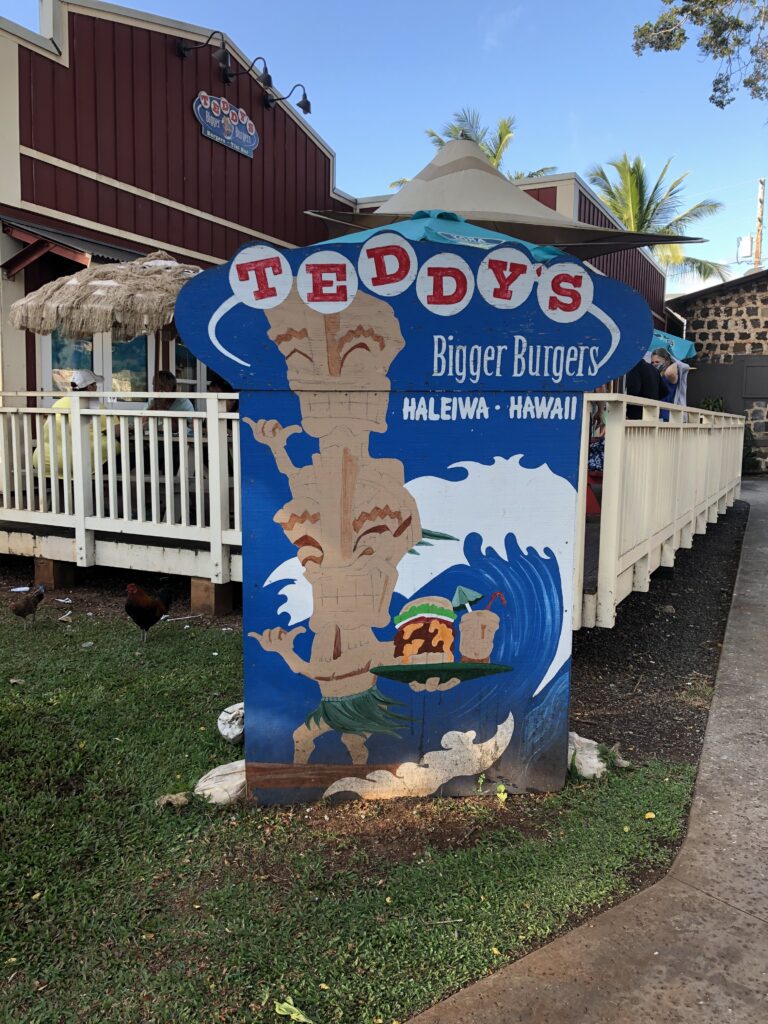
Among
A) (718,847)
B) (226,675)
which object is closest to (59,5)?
(226,675)

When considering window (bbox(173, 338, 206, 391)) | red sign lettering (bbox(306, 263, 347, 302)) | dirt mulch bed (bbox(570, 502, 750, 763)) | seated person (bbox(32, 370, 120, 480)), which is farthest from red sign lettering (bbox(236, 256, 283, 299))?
window (bbox(173, 338, 206, 391))

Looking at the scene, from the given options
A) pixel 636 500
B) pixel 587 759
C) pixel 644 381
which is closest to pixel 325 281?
pixel 587 759

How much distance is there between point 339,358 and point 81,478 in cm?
391

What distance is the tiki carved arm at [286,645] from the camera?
2.92m

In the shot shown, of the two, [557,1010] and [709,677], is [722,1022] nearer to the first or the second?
[557,1010]

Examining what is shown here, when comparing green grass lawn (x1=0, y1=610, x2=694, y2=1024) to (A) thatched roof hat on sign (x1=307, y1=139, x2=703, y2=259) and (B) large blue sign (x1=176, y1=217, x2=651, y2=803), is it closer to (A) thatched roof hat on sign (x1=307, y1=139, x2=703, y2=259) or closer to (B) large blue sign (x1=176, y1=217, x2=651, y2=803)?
(B) large blue sign (x1=176, y1=217, x2=651, y2=803)

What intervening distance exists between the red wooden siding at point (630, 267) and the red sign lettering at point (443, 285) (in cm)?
1186

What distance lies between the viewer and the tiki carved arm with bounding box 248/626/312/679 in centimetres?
292

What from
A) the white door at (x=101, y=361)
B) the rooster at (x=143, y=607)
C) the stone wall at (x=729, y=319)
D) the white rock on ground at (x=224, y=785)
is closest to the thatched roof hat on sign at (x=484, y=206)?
the white door at (x=101, y=361)

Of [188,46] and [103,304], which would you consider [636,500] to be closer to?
[103,304]

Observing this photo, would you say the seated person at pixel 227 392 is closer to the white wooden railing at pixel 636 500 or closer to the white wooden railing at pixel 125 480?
the white wooden railing at pixel 125 480

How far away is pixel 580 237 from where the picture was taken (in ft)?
22.7

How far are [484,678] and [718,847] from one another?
3.26 feet

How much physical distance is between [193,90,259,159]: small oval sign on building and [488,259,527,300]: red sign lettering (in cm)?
919
